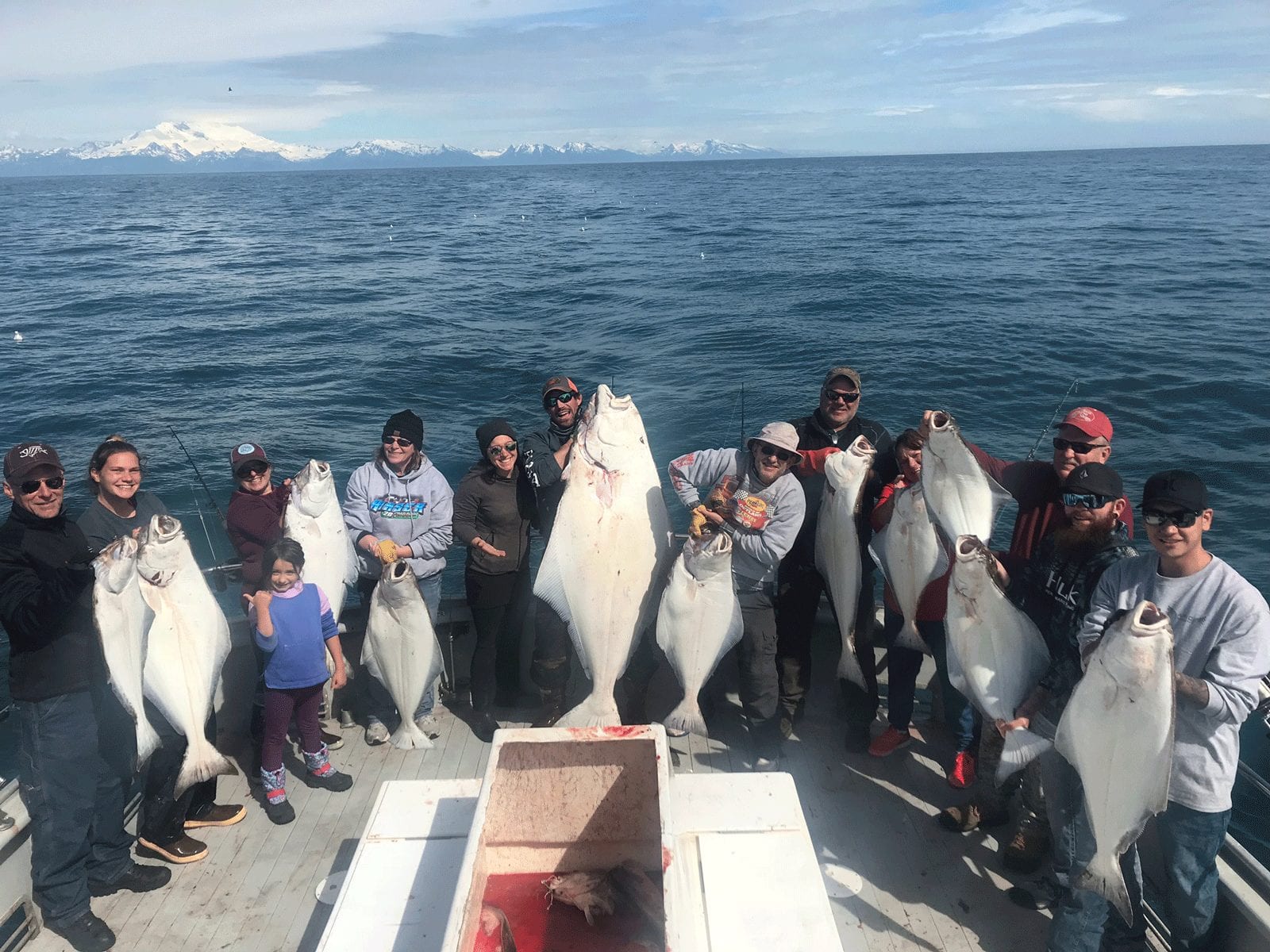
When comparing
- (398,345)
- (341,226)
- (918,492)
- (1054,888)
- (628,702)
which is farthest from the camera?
(341,226)

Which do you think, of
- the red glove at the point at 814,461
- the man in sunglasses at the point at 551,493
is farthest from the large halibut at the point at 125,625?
the red glove at the point at 814,461

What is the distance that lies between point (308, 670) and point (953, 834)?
415 cm

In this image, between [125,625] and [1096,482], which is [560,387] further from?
[1096,482]

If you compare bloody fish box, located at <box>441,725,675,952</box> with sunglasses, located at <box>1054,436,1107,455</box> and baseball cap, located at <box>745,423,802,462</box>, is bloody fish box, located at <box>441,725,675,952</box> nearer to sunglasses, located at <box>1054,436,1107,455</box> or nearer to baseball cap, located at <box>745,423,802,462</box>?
baseball cap, located at <box>745,423,802,462</box>

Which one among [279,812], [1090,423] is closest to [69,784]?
[279,812]

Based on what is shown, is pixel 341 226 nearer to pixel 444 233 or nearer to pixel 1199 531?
pixel 444 233

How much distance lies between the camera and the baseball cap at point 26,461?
393 cm

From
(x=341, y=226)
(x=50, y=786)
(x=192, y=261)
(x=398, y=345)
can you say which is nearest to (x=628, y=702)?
(x=50, y=786)

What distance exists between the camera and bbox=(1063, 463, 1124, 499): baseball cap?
13.2 feet

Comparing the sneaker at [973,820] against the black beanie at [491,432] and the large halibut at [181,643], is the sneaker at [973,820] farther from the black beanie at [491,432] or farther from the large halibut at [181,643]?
the large halibut at [181,643]

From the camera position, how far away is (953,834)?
5020 mm

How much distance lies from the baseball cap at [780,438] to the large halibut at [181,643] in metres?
3.39

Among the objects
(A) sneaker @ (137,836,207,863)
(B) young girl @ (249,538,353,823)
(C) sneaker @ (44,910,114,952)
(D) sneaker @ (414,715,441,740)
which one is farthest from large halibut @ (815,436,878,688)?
(C) sneaker @ (44,910,114,952)

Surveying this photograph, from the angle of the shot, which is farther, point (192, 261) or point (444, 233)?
point (444, 233)
